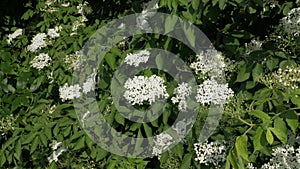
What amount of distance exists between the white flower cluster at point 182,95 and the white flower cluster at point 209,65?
0.11 m

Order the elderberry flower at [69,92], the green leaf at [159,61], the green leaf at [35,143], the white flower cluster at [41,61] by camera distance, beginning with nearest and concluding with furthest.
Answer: the green leaf at [159,61] → the green leaf at [35,143] → the elderberry flower at [69,92] → the white flower cluster at [41,61]

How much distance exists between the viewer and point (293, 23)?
2.16 m

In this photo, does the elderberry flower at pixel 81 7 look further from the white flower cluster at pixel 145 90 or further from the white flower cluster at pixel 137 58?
the white flower cluster at pixel 145 90

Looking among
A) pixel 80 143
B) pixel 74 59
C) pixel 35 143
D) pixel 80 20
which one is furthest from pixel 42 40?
pixel 80 143

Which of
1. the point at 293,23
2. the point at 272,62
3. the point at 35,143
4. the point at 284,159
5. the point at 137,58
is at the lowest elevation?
the point at 35,143

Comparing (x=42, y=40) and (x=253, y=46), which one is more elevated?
(x=253, y=46)

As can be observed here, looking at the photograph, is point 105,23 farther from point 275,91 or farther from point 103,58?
point 275,91

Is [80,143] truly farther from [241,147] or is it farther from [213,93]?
[241,147]

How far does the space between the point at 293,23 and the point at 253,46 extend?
9.2 inches

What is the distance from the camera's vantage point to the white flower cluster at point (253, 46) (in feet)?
7.52

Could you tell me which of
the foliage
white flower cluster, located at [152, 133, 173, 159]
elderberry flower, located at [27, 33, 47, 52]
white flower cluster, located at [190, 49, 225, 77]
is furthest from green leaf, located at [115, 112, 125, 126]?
elderberry flower, located at [27, 33, 47, 52]

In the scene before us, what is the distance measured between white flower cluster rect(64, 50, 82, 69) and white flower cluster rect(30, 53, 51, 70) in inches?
8.1

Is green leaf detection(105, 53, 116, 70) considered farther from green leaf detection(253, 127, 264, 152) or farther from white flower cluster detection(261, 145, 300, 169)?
green leaf detection(253, 127, 264, 152)

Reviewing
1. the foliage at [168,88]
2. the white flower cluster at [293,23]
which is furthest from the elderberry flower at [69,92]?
the white flower cluster at [293,23]
